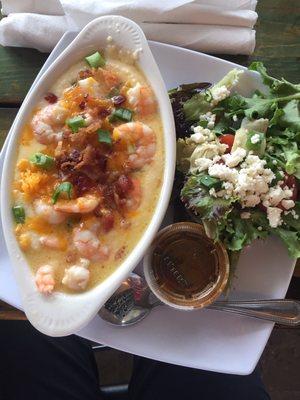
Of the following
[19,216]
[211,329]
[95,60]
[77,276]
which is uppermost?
[95,60]

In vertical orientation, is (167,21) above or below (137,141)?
above

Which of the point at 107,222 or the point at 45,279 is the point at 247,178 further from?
the point at 45,279

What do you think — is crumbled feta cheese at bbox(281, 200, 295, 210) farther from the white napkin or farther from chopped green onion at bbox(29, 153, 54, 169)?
chopped green onion at bbox(29, 153, 54, 169)

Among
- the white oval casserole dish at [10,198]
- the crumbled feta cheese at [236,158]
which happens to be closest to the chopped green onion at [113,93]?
the white oval casserole dish at [10,198]

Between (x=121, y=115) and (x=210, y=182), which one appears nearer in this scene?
(x=210, y=182)

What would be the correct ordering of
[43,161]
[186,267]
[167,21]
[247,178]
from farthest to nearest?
[167,21] < [186,267] < [43,161] < [247,178]

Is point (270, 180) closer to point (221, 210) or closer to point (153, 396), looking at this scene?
point (221, 210)

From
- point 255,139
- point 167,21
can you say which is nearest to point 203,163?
point 255,139

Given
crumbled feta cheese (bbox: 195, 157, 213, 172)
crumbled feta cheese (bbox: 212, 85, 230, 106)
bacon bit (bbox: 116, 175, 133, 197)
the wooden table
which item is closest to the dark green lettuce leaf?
crumbled feta cheese (bbox: 212, 85, 230, 106)
